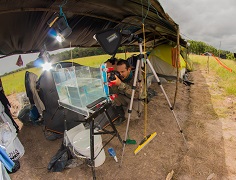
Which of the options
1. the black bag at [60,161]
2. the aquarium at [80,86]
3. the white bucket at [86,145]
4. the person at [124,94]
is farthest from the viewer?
the person at [124,94]

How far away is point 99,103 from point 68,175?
4.52ft

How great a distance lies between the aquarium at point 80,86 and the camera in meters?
2.21

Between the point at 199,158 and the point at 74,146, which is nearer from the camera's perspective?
the point at 74,146

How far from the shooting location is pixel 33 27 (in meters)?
3.43

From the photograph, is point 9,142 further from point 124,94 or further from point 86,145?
point 124,94

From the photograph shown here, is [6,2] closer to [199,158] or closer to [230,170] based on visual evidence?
[199,158]

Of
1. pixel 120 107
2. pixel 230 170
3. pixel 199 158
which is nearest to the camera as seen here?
pixel 230 170

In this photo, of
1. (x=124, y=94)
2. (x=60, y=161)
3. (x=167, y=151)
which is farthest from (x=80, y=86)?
(x=167, y=151)

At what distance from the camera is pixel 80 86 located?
2188mm

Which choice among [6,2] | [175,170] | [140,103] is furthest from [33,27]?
[175,170]

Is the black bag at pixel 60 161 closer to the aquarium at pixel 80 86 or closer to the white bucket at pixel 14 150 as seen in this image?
the white bucket at pixel 14 150

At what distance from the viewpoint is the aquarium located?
221cm

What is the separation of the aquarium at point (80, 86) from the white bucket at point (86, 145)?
0.69m

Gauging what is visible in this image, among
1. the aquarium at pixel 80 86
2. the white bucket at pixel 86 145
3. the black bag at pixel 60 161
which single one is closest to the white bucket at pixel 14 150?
the black bag at pixel 60 161
